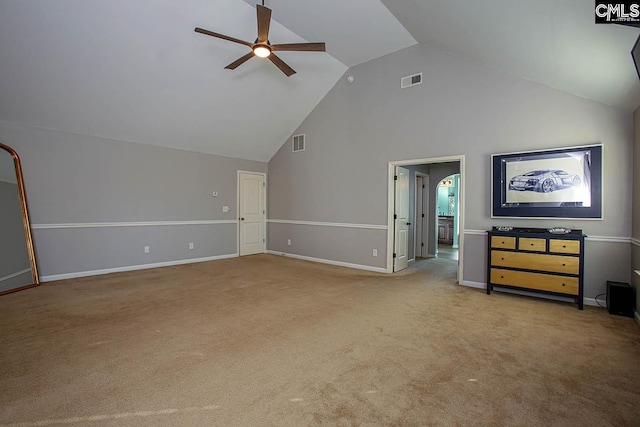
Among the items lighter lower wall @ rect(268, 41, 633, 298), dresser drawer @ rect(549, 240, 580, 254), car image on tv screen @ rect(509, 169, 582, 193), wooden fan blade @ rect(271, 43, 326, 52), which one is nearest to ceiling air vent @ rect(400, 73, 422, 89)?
lighter lower wall @ rect(268, 41, 633, 298)

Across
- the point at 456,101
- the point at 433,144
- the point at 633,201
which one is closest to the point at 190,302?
the point at 433,144

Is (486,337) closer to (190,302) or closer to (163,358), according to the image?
(163,358)

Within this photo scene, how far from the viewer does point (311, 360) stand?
2.38m

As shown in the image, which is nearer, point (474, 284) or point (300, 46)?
point (300, 46)

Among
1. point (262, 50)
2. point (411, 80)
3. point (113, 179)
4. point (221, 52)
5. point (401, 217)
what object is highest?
point (221, 52)

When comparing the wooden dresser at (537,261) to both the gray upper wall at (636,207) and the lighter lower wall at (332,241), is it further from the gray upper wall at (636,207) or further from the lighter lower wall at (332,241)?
the lighter lower wall at (332,241)

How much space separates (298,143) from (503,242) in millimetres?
4691

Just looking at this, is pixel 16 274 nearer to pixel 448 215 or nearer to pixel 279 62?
pixel 279 62

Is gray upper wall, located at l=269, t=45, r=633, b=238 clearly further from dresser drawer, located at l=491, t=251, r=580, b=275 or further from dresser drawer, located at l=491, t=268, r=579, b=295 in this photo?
dresser drawer, located at l=491, t=268, r=579, b=295

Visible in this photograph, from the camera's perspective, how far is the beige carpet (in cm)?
178

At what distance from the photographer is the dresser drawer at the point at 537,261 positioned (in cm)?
353

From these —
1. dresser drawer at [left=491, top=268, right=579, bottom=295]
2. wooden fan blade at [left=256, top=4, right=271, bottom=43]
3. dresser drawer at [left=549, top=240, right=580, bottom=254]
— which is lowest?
dresser drawer at [left=491, top=268, right=579, bottom=295]

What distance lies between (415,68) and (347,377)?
4.89m
